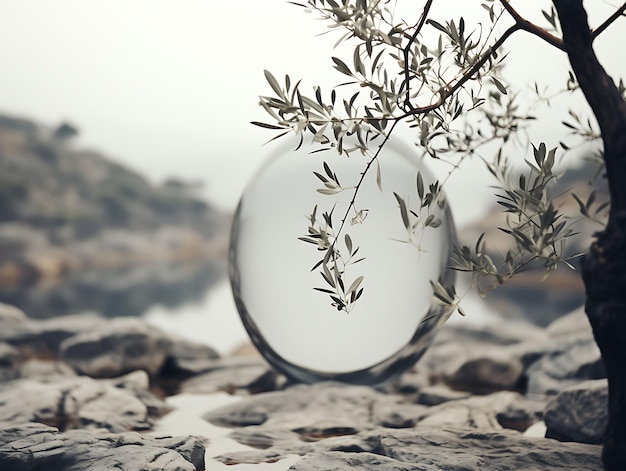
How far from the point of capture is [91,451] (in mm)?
2953

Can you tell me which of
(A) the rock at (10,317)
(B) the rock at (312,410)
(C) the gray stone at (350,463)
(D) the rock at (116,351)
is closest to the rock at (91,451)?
(C) the gray stone at (350,463)

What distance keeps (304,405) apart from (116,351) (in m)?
1.74

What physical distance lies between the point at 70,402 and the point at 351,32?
2.54 meters

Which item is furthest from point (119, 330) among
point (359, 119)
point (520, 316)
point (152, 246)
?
point (152, 246)

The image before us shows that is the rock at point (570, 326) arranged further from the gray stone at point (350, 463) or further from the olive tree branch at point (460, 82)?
the olive tree branch at point (460, 82)

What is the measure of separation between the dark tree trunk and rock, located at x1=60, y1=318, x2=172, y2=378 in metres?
3.34

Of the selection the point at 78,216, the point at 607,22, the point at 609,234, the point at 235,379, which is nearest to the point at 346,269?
the point at 609,234

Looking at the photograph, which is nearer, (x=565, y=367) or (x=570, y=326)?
(x=565, y=367)

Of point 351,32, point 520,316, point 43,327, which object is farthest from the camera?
point 520,316

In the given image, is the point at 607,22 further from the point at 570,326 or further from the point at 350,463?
the point at 570,326

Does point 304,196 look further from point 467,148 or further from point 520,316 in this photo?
point 520,316

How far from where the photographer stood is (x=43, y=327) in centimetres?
600

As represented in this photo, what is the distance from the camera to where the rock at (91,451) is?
280 cm

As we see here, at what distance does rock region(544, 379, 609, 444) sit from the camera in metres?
3.32
